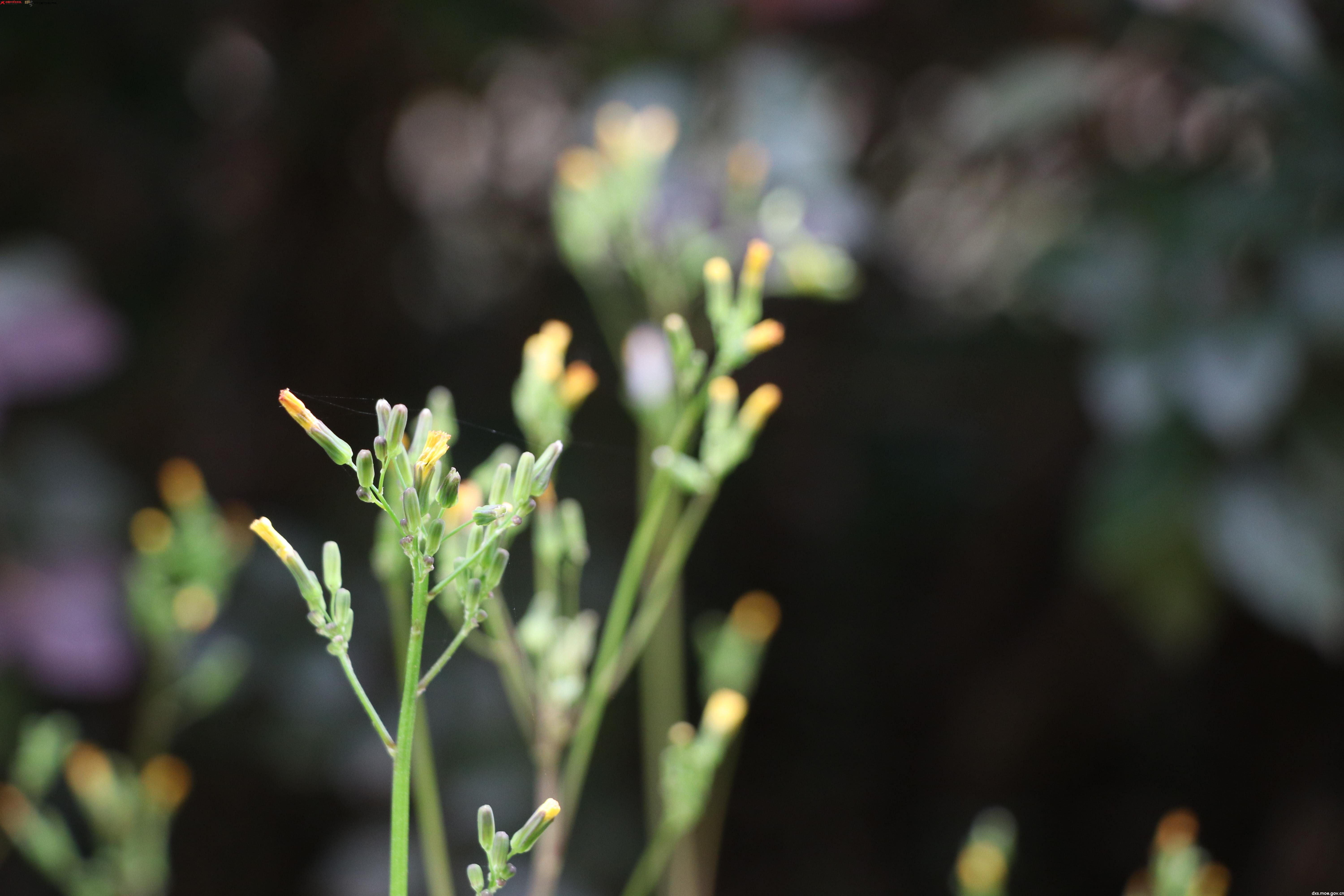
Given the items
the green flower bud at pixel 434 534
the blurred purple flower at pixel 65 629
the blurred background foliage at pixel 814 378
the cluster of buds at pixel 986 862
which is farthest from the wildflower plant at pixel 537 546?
the blurred purple flower at pixel 65 629

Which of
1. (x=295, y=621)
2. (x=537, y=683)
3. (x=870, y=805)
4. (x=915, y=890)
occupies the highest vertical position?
(x=295, y=621)

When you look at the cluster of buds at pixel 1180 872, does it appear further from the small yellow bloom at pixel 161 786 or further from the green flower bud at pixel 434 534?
the small yellow bloom at pixel 161 786

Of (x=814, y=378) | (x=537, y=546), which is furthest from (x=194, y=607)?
(x=814, y=378)

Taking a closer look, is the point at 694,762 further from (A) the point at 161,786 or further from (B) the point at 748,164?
(B) the point at 748,164

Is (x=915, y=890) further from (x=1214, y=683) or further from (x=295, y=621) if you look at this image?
(x=295, y=621)

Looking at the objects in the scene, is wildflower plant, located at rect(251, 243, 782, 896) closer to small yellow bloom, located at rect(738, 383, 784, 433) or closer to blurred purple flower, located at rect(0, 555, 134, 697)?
small yellow bloom, located at rect(738, 383, 784, 433)

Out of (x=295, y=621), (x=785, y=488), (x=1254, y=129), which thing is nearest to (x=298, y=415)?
(x=295, y=621)
